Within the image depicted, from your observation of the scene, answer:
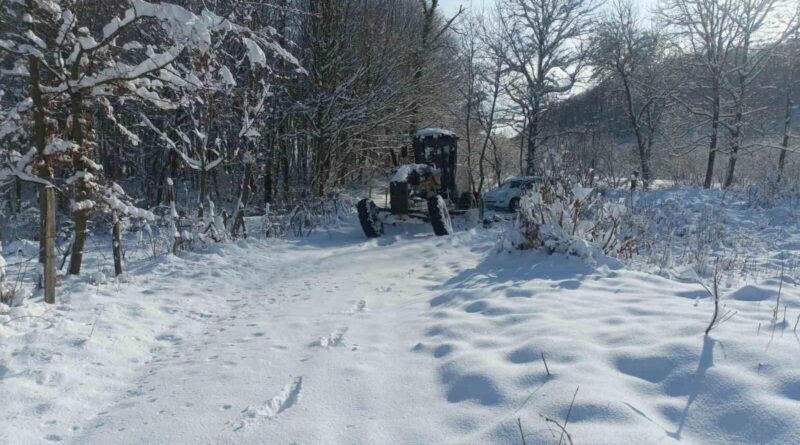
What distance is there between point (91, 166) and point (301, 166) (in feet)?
31.7

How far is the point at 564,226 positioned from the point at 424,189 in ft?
14.6

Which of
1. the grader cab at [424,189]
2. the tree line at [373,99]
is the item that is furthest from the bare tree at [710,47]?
the grader cab at [424,189]

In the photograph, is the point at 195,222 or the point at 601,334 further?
the point at 195,222

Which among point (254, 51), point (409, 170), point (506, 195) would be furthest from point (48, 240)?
point (506, 195)

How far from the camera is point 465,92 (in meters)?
18.9

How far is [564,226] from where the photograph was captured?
18.8 feet

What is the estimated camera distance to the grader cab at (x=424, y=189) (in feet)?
28.7

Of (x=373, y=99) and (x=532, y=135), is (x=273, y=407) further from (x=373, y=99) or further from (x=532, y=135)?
(x=532, y=135)

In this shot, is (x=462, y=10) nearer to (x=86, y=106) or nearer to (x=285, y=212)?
(x=285, y=212)

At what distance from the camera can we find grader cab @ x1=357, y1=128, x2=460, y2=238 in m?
8.74

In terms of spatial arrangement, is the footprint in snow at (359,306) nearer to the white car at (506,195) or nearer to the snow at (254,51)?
the snow at (254,51)

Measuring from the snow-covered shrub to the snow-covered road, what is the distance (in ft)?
1.41

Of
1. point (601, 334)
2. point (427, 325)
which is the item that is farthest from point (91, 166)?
point (601, 334)

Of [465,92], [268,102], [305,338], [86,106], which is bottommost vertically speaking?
[305,338]
